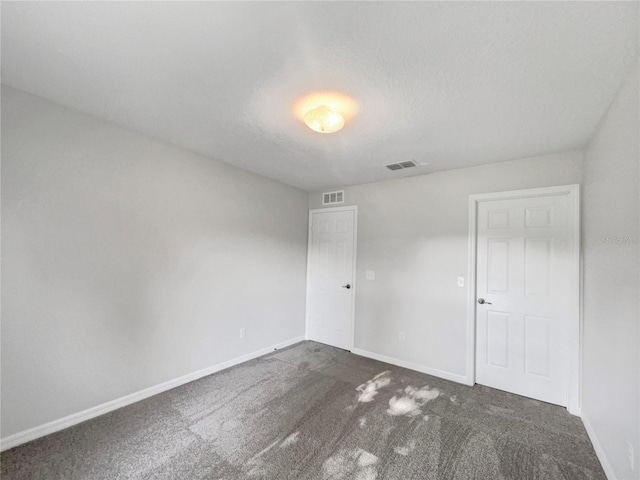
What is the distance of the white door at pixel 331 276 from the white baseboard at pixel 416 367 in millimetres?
260

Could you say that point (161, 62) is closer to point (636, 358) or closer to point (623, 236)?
point (623, 236)

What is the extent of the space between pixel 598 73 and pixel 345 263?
3106 mm

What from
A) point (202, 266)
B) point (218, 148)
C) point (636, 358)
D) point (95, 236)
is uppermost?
point (218, 148)

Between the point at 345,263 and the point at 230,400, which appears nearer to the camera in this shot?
the point at 230,400

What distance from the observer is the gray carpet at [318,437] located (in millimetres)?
1742

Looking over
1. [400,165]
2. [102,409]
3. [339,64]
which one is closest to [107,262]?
[102,409]

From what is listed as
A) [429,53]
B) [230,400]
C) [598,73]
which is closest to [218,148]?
[429,53]

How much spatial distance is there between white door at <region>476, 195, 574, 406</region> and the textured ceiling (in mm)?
739

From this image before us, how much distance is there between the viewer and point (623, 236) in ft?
5.25

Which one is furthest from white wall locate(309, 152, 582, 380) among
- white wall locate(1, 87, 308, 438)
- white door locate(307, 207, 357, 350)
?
white wall locate(1, 87, 308, 438)

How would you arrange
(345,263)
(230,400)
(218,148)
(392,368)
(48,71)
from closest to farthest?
1. (48,71)
2. (230,400)
3. (218,148)
4. (392,368)
5. (345,263)

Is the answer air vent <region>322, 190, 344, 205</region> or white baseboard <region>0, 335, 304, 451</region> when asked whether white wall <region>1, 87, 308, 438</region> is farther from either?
air vent <region>322, 190, 344, 205</region>

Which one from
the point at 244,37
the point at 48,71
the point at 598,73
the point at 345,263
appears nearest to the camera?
the point at 244,37

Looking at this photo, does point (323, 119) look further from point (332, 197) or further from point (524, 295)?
point (524, 295)
